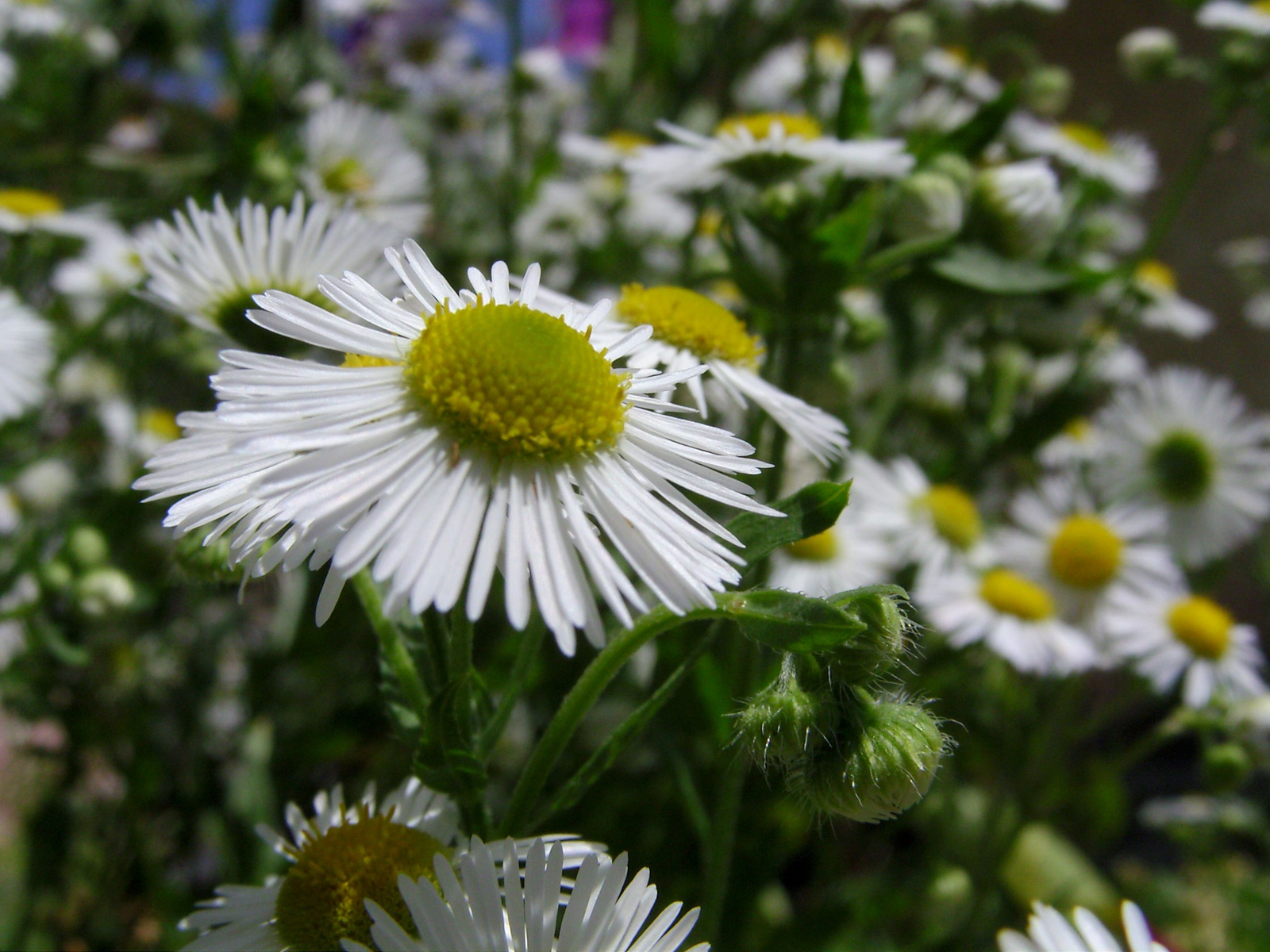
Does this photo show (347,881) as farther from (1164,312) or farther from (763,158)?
(1164,312)

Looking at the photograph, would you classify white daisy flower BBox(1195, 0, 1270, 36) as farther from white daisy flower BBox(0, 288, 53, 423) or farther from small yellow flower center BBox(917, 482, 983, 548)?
white daisy flower BBox(0, 288, 53, 423)

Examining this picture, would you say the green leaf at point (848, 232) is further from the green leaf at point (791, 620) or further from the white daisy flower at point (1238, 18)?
the white daisy flower at point (1238, 18)

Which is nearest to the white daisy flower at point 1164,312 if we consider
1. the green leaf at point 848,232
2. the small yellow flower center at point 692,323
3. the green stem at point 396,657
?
the green leaf at point 848,232

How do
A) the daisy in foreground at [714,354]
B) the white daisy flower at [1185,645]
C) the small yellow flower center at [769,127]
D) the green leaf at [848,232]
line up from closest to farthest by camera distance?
the daisy in foreground at [714,354] < the green leaf at [848,232] < the small yellow flower center at [769,127] < the white daisy flower at [1185,645]

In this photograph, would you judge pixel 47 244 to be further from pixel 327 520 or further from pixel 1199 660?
pixel 1199 660

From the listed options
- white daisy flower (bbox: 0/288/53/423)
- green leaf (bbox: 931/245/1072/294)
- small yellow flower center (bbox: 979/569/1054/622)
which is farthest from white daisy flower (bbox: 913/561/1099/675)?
white daisy flower (bbox: 0/288/53/423)

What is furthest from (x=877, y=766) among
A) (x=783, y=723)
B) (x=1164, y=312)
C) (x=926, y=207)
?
(x=1164, y=312)
